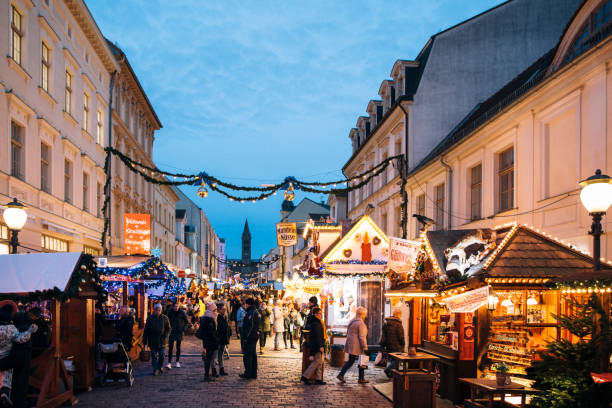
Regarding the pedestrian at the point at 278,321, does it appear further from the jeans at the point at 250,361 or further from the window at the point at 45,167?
the window at the point at 45,167

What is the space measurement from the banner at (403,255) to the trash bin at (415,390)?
10.8ft

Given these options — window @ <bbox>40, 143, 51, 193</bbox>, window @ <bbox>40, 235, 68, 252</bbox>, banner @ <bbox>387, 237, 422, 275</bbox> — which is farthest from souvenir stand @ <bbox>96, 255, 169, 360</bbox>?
banner @ <bbox>387, 237, 422, 275</bbox>

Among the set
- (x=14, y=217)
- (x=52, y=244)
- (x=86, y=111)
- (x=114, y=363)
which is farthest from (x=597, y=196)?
(x=86, y=111)

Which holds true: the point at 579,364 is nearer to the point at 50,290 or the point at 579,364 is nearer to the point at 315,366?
the point at 315,366

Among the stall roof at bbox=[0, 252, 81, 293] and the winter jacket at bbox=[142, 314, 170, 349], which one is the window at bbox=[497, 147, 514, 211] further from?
the stall roof at bbox=[0, 252, 81, 293]

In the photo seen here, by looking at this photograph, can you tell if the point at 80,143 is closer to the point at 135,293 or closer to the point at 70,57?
the point at 70,57

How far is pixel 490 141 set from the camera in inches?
619

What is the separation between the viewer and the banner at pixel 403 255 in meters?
12.5

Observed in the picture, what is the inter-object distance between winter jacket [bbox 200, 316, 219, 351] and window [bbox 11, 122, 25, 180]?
685 cm

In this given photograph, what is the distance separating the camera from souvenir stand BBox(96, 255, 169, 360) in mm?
15828

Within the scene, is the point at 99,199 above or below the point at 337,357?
above

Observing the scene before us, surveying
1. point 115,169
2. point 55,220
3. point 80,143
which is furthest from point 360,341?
point 115,169

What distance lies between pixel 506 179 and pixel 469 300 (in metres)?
7.13

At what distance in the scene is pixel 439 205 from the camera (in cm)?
1986
